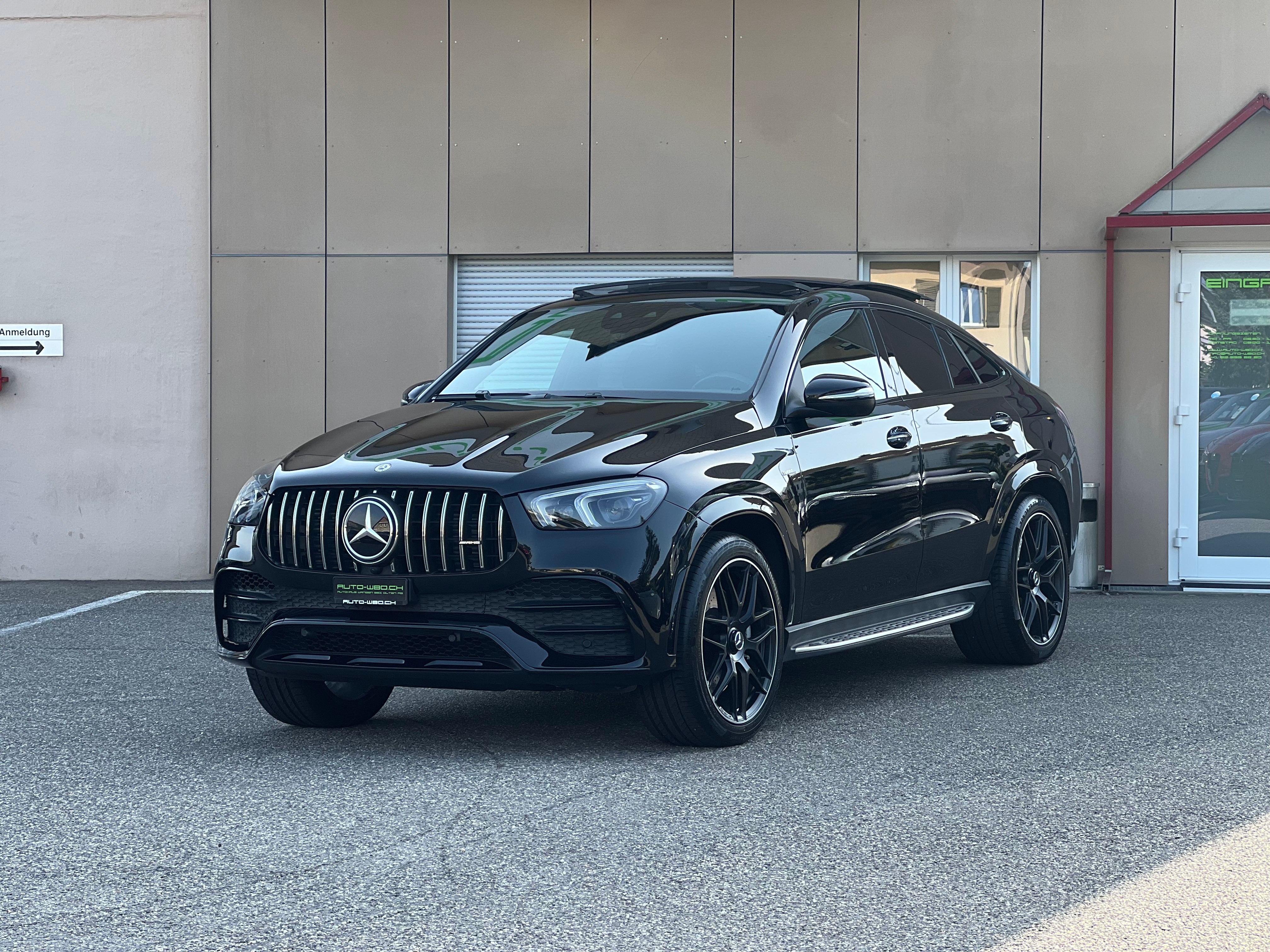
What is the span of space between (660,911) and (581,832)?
0.76 meters

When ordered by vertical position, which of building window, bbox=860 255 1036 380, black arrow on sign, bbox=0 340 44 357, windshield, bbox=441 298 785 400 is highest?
building window, bbox=860 255 1036 380

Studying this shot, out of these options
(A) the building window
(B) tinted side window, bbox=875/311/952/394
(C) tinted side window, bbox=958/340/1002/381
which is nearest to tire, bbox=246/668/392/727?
(B) tinted side window, bbox=875/311/952/394

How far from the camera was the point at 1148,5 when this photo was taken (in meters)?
11.9

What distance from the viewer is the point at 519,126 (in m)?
12.6

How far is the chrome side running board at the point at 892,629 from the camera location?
6211 millimetres

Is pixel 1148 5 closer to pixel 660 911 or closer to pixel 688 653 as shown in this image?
pixel 688 653

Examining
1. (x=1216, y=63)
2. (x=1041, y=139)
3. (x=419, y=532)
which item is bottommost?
(x=419, y=532)

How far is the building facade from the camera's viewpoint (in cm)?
1186

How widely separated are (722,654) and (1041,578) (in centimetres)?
287

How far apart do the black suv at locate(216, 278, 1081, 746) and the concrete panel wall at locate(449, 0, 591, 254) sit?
5.23 meters

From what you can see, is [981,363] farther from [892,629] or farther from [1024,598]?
[892,629]

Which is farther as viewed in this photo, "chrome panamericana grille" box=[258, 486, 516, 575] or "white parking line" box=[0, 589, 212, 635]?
"white parking line" box=[0, 589, 212, 635]

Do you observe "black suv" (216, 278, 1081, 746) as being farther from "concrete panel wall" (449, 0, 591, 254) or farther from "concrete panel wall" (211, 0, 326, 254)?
"concrete panel wall" (211, 0, 326, 254)

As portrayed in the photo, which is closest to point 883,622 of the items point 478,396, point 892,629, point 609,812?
point 892,629
